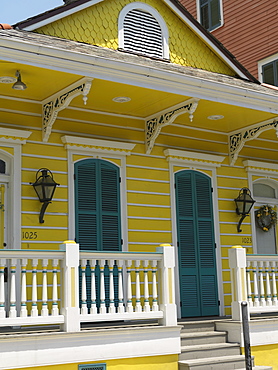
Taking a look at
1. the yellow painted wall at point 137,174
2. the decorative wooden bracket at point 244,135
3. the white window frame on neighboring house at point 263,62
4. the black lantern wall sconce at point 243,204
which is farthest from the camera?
the white window frame on neighboring house at point 263,62

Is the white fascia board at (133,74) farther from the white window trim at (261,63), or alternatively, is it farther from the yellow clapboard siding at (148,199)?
the white window trim at (261,63)

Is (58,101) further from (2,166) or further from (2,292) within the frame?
(2,292)

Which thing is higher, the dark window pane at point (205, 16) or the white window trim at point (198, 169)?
the dark window pane at point (205, 16)

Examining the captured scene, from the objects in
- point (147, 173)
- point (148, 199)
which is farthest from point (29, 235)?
point (147, 173)

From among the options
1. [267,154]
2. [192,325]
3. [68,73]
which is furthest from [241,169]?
[68,73]

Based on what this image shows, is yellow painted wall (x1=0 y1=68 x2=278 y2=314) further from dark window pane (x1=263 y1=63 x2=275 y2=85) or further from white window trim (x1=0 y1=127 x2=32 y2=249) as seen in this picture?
dark window pane (x1=263 y1=63 x2=275 y2=85)

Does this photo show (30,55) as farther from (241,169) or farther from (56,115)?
(241,169)

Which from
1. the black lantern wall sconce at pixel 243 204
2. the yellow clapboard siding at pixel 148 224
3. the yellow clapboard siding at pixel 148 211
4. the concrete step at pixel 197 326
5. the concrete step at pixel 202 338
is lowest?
the concrete step at pixel 202 338

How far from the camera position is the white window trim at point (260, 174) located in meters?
12.0

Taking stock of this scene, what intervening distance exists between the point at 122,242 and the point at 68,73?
3.19m

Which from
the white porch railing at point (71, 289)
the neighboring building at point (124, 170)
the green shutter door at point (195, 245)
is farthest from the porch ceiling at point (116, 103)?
the white porch railing at point (71, 289)

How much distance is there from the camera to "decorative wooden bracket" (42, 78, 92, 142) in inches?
335

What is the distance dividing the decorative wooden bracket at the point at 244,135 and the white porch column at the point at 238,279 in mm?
2736

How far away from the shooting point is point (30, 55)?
7.77m
